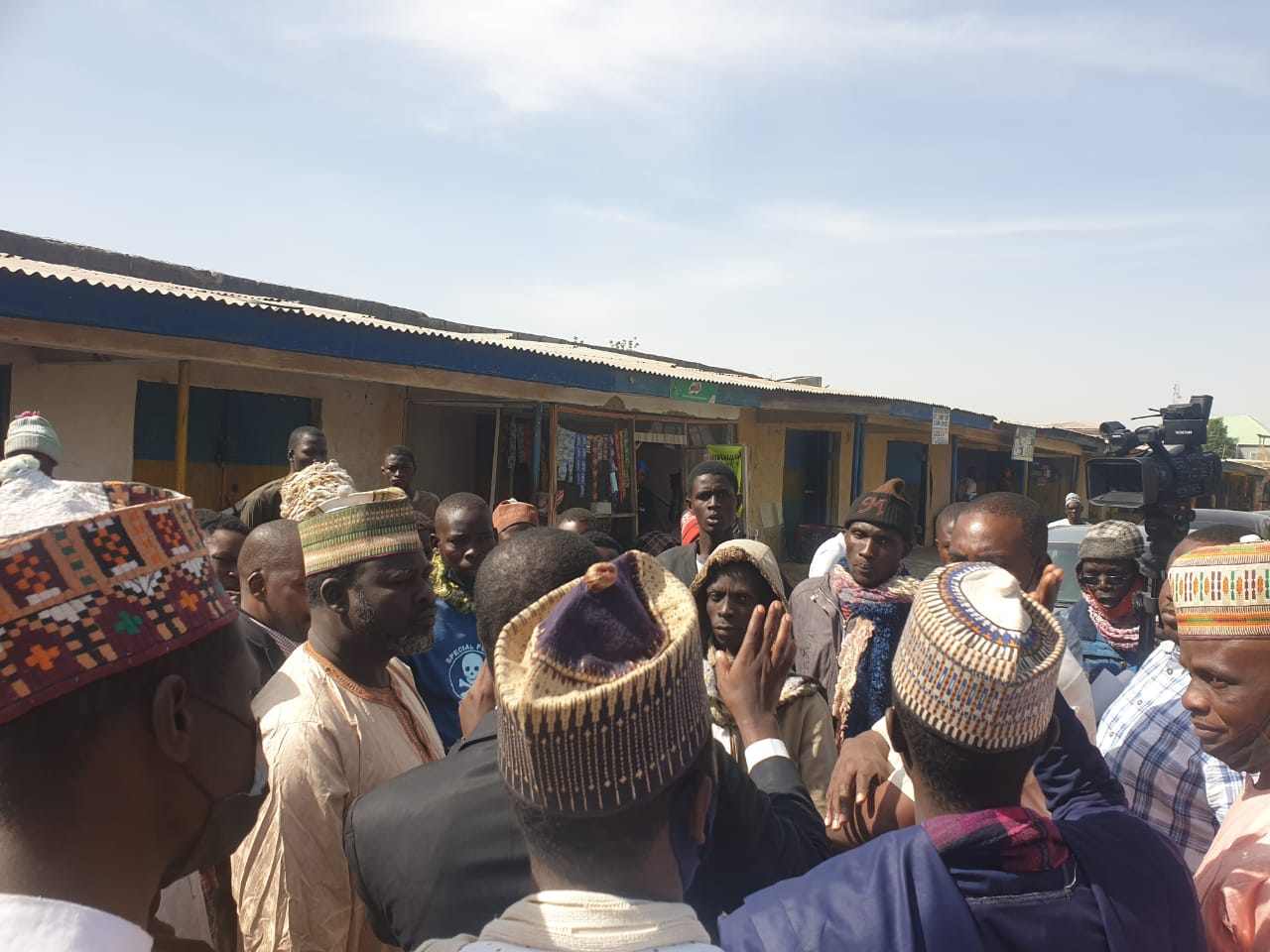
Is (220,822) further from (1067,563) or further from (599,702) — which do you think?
(1067,563)

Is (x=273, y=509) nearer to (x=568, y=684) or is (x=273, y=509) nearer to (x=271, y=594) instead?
(x=271, y=594)

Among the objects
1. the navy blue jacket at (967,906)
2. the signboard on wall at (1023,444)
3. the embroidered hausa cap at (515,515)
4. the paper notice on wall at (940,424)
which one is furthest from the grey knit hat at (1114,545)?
the signboard on wall at (1023,444)

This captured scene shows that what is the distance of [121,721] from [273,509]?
4.29 m

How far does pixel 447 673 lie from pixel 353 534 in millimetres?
1071

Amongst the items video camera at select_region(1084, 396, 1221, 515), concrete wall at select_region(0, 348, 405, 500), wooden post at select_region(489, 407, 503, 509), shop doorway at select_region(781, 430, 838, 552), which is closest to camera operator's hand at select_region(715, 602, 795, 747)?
video camera at select_region(1084, 396, 1221, 515)

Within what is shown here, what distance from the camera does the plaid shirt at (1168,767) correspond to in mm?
2420

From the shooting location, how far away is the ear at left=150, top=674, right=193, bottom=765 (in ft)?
3.86

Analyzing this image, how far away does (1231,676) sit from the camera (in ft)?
6.52

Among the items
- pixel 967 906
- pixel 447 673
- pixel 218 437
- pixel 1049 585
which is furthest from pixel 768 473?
pixel 967 906

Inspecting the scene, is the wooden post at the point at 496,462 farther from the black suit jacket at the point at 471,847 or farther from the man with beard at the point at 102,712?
the man with beard at the point at 102,712

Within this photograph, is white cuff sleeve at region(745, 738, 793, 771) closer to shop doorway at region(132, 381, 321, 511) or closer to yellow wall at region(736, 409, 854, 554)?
shop doorway at region(132, 381, 321, 511)

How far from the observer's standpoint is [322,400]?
876cm

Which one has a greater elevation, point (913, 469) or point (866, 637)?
point (913, 469)

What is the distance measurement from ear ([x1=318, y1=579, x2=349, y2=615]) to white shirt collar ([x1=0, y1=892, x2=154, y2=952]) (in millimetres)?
1408
